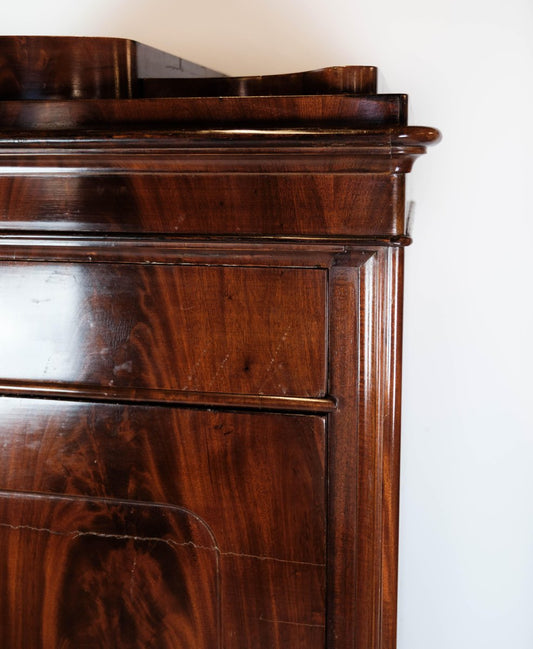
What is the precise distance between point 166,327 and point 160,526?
193 mm

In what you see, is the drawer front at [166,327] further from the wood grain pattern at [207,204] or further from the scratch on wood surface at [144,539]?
the scratch on wood surface at [144,539]

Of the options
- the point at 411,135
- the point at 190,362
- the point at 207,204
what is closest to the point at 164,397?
the point at 190,362

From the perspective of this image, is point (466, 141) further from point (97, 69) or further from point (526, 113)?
point (97, 69)

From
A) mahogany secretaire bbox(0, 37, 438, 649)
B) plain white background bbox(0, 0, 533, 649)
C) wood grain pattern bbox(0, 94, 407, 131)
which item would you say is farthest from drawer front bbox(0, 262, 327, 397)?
plain white background bbox(0, 0, 533, 649)

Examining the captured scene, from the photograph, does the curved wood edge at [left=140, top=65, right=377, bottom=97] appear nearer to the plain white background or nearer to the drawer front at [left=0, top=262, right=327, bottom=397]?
the drawer front at [left=0, top=262, right=327, bottom=397]

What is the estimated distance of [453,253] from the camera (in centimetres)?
106

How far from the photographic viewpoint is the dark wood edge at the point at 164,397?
0.70 meters

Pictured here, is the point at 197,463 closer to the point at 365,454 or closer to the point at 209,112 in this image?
the point at 365,454

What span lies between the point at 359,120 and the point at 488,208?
441 mm

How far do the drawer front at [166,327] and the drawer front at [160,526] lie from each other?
0.11ft

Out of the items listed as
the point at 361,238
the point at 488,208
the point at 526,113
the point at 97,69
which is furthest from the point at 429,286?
the point at 97,69

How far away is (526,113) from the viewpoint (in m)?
1.01

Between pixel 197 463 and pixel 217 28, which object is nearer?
pixel 197 463

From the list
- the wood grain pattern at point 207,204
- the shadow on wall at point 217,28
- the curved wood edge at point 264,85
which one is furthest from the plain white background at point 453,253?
the wood grain pattern at point 207,204
